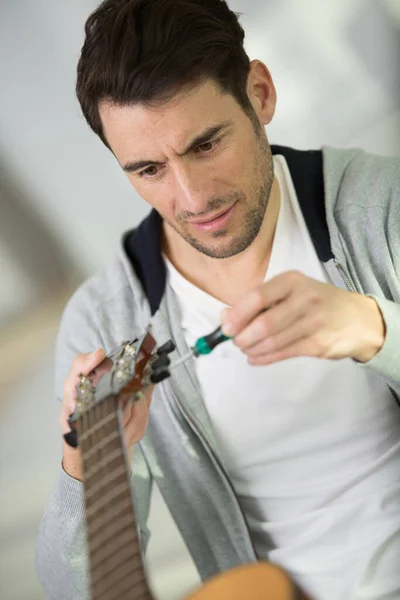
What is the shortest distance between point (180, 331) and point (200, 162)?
262 millimetres

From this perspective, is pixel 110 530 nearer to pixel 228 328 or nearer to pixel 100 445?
pixel 100 445

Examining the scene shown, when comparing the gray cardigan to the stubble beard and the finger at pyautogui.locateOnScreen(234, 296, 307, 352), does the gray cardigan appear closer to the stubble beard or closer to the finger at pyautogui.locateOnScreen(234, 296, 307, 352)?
the stubble beard

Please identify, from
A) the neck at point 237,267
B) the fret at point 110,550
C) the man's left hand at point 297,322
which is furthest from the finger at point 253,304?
the neck at point 237,267

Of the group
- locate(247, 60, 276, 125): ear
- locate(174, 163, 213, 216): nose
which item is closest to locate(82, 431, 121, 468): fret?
locate(174, 163, 213, 216): nose

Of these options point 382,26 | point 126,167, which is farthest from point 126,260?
point 382,26

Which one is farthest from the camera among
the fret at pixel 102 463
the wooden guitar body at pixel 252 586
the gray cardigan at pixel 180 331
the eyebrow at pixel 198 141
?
the gray cardigan at pixel 180 331

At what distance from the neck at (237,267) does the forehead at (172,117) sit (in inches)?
8.4

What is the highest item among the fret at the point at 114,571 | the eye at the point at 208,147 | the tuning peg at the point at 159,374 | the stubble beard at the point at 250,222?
the eye at the point at 208,147

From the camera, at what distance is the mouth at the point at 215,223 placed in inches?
39.7

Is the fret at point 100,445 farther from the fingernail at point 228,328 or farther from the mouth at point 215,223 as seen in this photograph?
the mouth at point 215,223

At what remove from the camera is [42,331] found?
154cm

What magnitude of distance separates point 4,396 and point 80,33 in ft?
→ 2.31

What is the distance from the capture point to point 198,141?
3.14ft

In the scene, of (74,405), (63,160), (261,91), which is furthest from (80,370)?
(63,160)
